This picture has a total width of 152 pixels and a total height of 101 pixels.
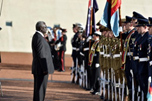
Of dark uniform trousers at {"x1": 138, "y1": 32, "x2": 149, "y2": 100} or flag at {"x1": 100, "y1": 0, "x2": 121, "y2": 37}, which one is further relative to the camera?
flag at {"x1": 100, "y1": 0, "x2": 121, "y2": 37}

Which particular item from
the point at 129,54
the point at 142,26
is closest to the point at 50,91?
the point at 129,54

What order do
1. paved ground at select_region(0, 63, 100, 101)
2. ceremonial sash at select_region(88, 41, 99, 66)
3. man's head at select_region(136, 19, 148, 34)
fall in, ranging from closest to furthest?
1. man's head at select_region(136, 19, 148, 34)
2. paved ground at select_region(0, 63, 100, 101)
3. ceremonial sash at select_region(88, 41, 99, 66)

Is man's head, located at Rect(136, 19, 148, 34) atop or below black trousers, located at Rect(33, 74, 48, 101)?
atop

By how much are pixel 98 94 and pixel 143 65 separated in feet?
12.1

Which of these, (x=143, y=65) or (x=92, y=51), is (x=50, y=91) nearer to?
(x=92, y=51)

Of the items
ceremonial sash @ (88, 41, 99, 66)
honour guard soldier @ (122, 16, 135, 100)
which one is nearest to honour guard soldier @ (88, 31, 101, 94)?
ceremonial sash @ (88, 41, 99, 66)

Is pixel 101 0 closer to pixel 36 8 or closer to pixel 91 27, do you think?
pixel 36 8

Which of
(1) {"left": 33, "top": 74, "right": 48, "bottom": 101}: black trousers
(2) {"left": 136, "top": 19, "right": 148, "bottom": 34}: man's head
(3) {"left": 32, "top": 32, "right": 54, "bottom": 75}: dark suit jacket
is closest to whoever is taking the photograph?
(2) {"left": 136, "top": 19, "right": 148, "bottom": 34}: man's head

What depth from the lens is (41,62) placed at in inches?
318

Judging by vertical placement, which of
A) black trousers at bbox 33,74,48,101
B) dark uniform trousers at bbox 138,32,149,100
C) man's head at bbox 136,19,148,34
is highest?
man's head at bbox 136,19,148,34

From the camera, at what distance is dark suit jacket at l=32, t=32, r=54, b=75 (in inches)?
318

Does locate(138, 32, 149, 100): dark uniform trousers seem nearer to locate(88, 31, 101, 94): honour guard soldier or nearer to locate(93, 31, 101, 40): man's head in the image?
locate(88, 31, 101, 94): honour guard soldier

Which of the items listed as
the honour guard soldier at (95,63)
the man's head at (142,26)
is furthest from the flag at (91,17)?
the man's head at (142,26)

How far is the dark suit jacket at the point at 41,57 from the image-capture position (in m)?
8.07
